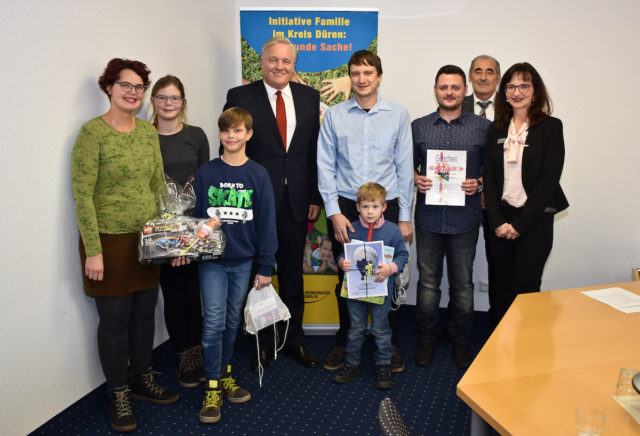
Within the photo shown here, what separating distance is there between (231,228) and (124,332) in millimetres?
788

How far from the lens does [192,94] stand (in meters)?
3.62

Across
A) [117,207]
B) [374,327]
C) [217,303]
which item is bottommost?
[374,327]

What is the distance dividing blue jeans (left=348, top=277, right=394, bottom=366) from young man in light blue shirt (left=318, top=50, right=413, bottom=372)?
40 cm

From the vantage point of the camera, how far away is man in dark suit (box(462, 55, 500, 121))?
3.60 m

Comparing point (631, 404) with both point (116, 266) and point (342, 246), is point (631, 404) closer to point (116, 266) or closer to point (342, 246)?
point (342, 246)

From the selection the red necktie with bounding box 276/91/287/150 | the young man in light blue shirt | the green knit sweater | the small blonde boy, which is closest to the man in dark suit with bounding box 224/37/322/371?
the red necktie with bounding box 276/91/287/150

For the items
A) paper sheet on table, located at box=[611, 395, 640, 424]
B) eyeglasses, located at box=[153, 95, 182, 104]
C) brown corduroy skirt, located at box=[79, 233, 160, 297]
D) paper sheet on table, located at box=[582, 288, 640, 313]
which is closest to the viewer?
paper sheet on table, located at box=[611, 395, 640, 424]

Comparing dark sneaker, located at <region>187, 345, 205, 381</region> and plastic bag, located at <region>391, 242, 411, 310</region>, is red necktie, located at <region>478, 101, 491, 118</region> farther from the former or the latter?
dark sneaker, located at <region>187, 345, 205, 381</region>

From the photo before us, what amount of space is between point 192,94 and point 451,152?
199cm

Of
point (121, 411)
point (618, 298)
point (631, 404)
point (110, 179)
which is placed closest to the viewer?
point (631, 404)

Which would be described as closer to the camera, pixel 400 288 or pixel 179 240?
pixel 179 240

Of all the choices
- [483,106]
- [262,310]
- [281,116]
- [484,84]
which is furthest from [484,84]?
[262,310]

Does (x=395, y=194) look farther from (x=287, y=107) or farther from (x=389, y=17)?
(x=389, y=17)

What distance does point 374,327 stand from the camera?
2.93m
